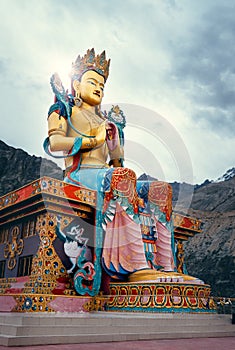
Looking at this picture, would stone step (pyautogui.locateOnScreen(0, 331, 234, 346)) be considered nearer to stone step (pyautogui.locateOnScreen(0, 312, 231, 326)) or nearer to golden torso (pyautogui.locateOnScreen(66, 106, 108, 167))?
stone step (pyautogui.locateOnScreen(0, 312, 231, 326))

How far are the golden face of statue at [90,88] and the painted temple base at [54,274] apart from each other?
3.23 metres

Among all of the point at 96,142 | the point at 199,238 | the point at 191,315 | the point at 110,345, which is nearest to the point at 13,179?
the point at 199,238

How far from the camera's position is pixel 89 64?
11.9 m

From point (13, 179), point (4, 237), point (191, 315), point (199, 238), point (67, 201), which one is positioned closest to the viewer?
point (191, 315)

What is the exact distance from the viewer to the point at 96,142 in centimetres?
1073

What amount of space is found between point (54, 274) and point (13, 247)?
1.78 metres

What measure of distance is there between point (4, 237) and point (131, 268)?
373 centimetres

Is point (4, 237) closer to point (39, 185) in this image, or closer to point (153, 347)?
point (39, 185)

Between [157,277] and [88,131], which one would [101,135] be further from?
[157,277]

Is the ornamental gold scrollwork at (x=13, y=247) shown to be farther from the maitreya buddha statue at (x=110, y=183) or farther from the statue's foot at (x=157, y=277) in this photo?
the statue's foot at (x=157, y=277)

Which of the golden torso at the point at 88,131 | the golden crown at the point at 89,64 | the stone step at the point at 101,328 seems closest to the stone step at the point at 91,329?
the stone step at the point at 101,328

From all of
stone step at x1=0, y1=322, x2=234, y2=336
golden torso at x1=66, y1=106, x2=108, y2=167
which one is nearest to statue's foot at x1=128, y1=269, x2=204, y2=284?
stone step at x1=0, y1=322, x2=234, y2=336

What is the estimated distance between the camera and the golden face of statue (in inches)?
462

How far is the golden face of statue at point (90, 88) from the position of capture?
11.7m
